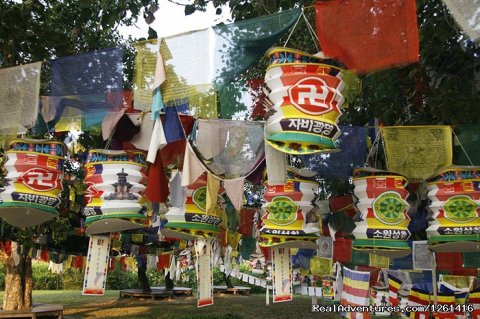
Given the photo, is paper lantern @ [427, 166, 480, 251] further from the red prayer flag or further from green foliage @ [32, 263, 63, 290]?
green foliage @ [32, 263, 63, 290]

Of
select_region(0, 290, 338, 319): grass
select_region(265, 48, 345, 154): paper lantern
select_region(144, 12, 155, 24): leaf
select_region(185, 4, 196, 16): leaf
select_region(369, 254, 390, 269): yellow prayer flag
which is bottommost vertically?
select_region(0, 290, 338, 319): grass

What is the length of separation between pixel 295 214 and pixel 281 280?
64cm

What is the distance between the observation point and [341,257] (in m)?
6.78

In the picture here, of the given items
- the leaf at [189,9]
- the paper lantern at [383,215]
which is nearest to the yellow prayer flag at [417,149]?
the paper lantern at [383,215]

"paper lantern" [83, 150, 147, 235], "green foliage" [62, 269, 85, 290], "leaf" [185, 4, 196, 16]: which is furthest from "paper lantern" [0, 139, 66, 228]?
"green foliage" [62, 269, 85, 290]

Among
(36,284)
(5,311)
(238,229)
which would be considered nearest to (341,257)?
(238,229)

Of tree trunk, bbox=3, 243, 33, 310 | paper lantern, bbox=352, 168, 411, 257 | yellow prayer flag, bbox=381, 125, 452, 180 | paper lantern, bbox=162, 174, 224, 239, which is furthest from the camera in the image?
tree trunk, bbox=3, 243, 33, 310

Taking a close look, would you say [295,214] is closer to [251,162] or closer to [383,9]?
[251,162]

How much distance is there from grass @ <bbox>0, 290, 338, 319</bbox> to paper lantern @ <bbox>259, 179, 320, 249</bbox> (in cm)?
698

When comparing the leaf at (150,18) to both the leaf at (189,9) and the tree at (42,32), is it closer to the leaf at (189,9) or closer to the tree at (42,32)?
the tree at (42,32)

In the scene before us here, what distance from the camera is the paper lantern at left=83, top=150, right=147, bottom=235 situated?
441cm

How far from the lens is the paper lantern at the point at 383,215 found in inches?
180

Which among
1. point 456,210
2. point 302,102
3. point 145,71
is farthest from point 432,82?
point 145,71

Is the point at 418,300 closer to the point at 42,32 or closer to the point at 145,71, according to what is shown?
the point at 145,71
